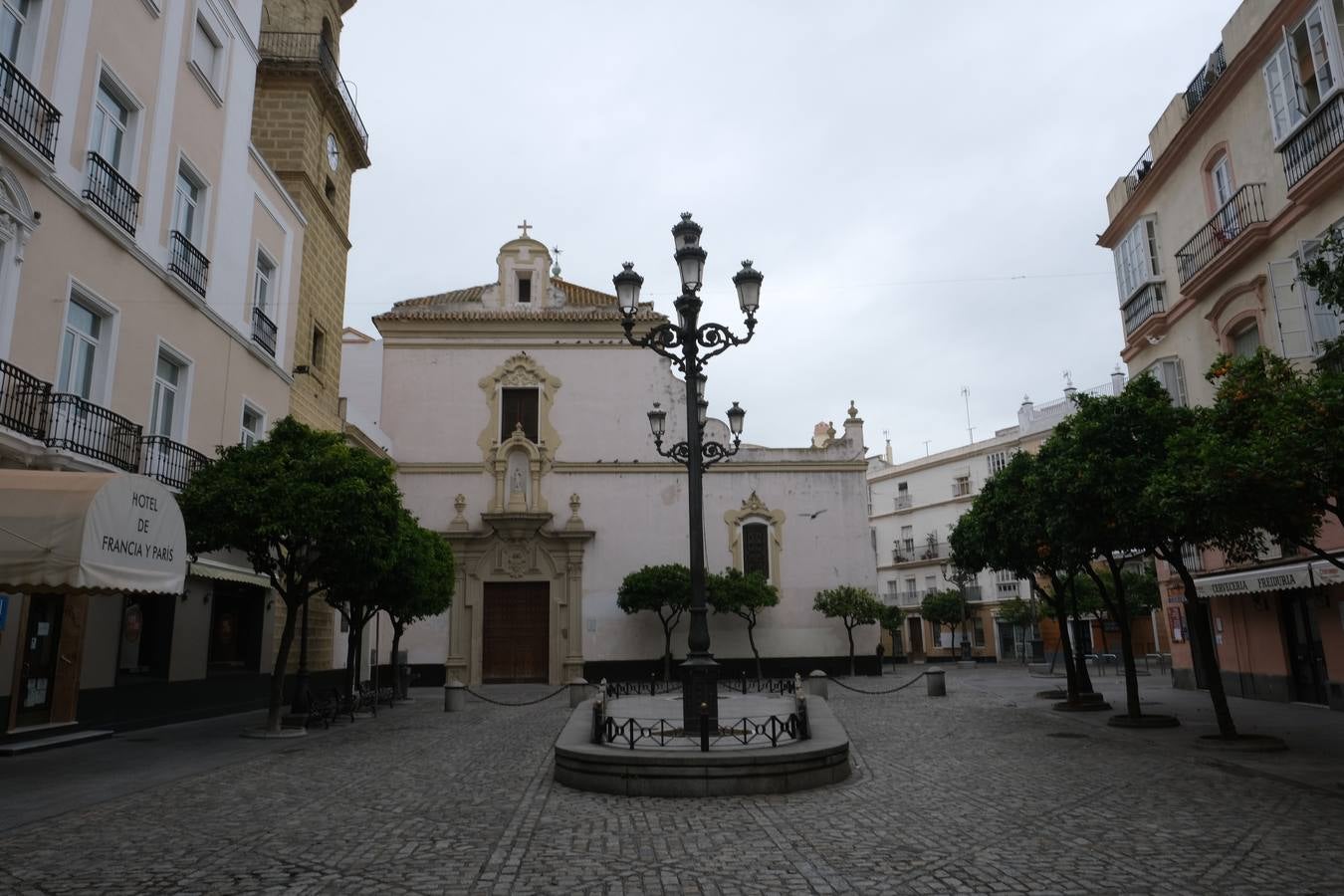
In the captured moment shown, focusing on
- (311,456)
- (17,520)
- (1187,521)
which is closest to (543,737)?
(311,456)

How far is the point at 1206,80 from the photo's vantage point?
17.2 meters

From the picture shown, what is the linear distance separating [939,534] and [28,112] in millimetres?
47386

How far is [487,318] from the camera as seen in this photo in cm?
2970

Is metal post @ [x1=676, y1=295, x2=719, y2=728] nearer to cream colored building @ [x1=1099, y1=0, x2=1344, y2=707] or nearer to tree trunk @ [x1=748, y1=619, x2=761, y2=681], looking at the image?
cream colored building @ [x1=1099, y1=0, x2=1344, y2=707]

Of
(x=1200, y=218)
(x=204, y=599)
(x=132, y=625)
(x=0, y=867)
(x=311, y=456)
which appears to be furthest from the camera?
(x=1200, y=218)

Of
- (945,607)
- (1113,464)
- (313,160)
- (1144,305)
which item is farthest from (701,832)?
(945,607)

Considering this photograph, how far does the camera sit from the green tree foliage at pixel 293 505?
1241 centimetres

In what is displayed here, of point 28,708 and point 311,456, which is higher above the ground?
point 311,456

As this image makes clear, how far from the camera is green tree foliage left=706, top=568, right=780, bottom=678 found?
2689 cm

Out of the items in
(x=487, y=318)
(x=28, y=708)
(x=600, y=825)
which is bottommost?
(x=600, y=825)

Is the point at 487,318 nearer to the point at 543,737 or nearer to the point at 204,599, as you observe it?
the point at 204,599

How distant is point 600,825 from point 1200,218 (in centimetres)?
1679

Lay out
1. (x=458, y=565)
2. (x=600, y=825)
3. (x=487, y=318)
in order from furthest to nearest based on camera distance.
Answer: (x=487, y=318)
(x=458, y=565)
(x=600, y=825)

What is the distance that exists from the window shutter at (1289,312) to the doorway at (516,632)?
2054 centimetres
